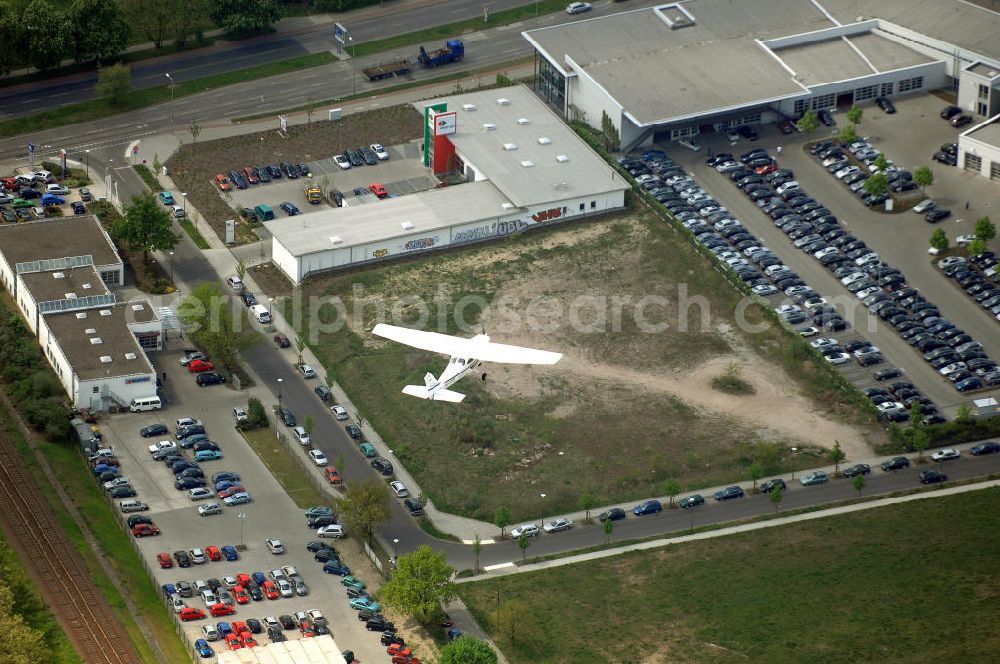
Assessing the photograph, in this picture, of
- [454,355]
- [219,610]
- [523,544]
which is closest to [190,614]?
[219,610]

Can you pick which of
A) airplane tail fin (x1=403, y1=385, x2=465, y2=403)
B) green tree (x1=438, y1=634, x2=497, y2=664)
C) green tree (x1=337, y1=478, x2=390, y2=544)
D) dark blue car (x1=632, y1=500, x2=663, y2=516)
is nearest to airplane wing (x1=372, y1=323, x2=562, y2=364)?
airplane tail fin (x1=403, y1=385, x2=465, y2=403)

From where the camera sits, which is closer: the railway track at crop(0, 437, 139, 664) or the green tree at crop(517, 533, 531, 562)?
the railway track at crop(0, 437, 139, 664)

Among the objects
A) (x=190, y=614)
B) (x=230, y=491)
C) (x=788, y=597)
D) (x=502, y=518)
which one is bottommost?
(x=788, y=597)

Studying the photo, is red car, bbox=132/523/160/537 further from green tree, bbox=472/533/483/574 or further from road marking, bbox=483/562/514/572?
road marking, bbox=483/562/514/572

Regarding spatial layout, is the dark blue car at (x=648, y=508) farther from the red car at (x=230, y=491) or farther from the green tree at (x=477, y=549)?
the red car at (x=230, y=491)

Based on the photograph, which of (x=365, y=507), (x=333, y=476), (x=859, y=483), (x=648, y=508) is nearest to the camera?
(x=365, y=507)

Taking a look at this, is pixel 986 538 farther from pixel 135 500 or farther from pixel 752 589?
pixel 135 500

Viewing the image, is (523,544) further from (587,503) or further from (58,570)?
(58,570)
